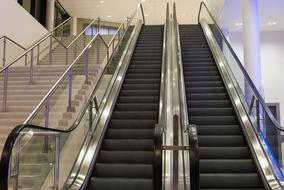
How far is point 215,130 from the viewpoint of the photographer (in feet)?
18.0

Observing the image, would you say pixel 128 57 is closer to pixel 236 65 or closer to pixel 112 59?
pixel 112 59

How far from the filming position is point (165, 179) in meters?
4.21

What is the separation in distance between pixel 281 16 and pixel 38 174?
10.0 m

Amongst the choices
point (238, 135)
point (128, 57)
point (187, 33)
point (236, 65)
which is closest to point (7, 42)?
point (128, 57)

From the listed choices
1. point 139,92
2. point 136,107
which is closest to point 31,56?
point 139,92

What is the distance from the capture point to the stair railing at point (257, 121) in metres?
4.22

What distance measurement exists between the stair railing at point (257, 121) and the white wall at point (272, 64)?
19.2 ft

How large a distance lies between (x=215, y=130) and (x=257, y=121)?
66 cm

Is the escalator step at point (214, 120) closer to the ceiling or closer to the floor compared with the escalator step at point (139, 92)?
closer to the floor

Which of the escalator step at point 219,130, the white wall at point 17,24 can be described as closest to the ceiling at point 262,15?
the escalator step at point 219,130

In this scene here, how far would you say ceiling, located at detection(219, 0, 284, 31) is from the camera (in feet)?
34.3

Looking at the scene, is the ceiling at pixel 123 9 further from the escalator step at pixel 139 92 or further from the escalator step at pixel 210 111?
the escalator step at pixel 210 111

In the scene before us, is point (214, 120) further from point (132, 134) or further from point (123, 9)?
point (123, 9)

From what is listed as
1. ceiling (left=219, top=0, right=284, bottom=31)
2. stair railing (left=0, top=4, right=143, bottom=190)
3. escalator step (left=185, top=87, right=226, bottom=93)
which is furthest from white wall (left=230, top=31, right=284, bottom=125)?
stair railing (left=0, top=4, right=143, bottom=190)
